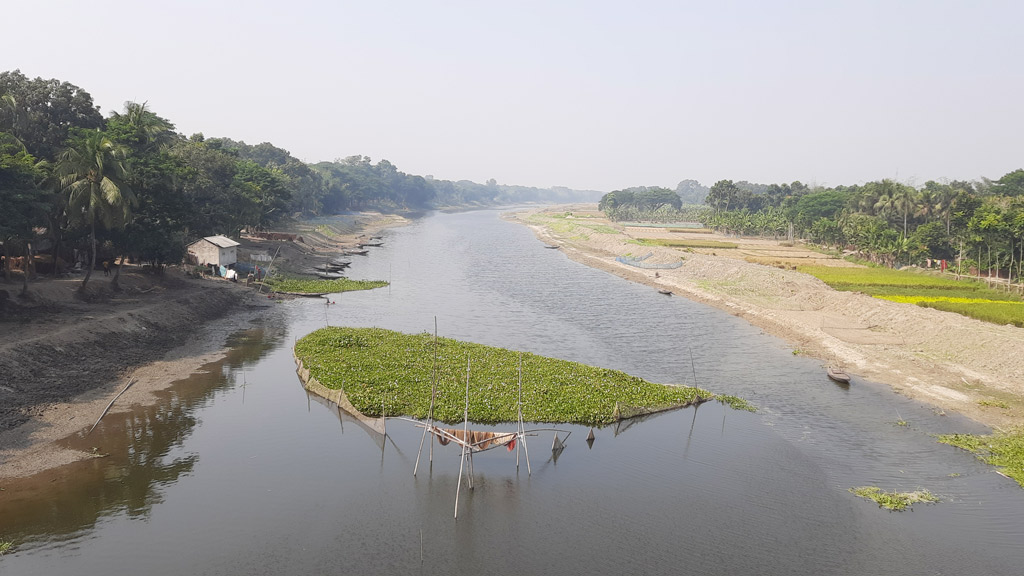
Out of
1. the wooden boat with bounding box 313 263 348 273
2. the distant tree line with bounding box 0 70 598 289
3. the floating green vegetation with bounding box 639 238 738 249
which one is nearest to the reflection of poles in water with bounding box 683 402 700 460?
the distant tree line with bounding box 0 70 598 289

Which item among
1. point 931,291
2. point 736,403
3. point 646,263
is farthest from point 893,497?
point 646,263

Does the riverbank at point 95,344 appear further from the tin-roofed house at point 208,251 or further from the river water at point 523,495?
the tin-roofed house at point 208,251

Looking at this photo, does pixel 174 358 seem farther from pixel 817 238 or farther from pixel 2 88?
pixel 817 238

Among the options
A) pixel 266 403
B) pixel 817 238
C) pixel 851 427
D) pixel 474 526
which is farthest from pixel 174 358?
pixel 817 238

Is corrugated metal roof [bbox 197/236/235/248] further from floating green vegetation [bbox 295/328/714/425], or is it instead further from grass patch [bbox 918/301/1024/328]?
grass patch [bbox 918/301/1024/328]

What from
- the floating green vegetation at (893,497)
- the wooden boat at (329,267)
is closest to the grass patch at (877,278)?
the floating green vegetation at (893,497)

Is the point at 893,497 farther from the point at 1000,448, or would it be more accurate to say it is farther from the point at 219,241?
the point at 219,241
